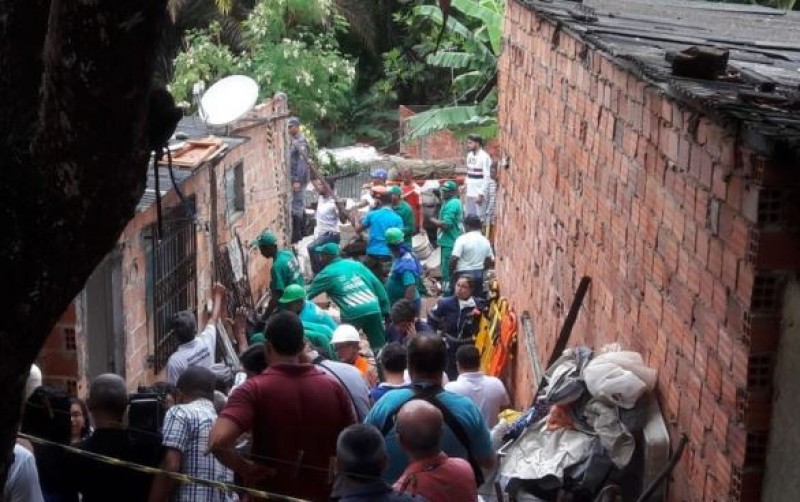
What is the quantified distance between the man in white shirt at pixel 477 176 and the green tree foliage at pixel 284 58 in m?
7.03

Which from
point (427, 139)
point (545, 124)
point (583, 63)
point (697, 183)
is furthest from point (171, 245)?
point (427, 139)

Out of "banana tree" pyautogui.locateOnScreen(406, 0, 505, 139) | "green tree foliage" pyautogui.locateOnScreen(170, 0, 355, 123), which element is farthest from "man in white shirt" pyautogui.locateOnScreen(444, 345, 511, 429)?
"green tree foliage" pyautogui.locateOnScreen(170, 0, 355, 123)

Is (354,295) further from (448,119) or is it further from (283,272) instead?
(448,119)

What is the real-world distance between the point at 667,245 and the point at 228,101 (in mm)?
8312

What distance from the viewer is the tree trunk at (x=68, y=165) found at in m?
3.30

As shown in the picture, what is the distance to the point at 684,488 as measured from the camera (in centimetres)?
554

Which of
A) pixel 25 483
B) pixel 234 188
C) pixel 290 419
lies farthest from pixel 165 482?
pixel 234 188

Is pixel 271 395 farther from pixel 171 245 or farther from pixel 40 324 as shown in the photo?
pixel 171 245

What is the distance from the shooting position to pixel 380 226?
15.1 m

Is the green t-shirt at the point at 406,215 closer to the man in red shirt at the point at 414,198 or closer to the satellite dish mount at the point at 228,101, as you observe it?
the man in red shirt at the point at 414,198

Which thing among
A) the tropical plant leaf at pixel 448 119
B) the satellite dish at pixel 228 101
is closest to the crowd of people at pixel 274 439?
the satellite dish at pixel 228 101

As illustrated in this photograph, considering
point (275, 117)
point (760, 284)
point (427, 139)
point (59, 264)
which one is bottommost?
point (427, 139)

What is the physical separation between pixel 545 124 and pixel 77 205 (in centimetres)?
685

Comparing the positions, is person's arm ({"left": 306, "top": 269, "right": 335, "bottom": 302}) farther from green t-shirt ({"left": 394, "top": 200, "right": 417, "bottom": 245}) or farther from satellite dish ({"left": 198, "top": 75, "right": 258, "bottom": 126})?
green t-shirt ({"left": 394, "top": 200, "right": 417, "bottom": 245})
